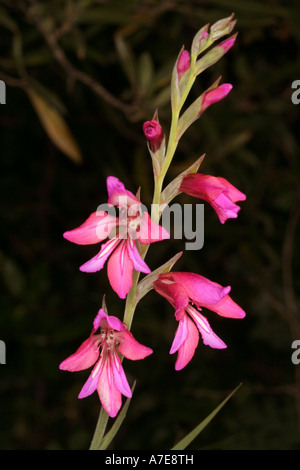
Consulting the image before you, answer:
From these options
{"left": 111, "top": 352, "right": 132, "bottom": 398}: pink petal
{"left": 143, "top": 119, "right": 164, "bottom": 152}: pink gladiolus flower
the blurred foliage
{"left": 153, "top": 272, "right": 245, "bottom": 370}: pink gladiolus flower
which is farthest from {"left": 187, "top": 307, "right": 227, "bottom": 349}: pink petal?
the blurred foliage

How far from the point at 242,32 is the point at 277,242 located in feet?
1.85

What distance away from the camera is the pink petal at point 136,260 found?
72 centimetres

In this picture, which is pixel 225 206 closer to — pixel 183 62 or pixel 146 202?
pixel 183 62

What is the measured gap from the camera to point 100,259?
2.50ft

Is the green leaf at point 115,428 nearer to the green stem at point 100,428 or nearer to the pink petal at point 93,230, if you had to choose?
the green stem at point 100,428

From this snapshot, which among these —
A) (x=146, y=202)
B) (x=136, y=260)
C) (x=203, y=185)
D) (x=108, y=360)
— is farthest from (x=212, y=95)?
(x=146, y=202)

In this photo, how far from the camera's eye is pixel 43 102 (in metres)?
1.48

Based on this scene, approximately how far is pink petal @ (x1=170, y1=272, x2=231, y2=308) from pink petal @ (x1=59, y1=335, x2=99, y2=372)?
13 centimetres

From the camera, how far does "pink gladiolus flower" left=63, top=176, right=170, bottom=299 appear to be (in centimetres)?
72

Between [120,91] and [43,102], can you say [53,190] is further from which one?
[43,102]

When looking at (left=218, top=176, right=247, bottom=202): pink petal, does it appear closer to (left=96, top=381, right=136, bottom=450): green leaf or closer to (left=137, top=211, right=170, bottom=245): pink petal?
(left=137, top=211, right=170, bottom=245): pink petal
